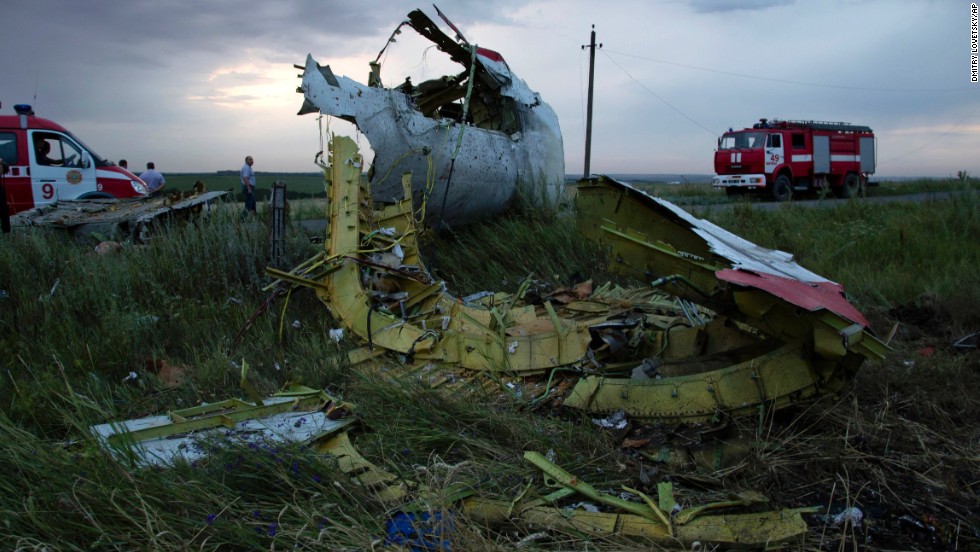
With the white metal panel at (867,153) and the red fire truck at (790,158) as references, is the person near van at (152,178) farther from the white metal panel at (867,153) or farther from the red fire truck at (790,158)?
the white metal panel at (867,153)

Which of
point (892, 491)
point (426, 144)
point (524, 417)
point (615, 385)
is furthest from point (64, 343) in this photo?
point (892, 491)

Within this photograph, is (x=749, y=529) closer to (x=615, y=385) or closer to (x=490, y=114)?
(x=615, y=385)

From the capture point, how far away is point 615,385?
3240mm

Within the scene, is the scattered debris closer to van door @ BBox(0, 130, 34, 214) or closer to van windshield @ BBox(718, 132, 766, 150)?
van door @ BBox(0, 130, 34, 214)

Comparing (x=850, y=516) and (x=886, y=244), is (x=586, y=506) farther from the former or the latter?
(x=886, y=244)

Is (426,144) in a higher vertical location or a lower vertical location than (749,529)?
higher

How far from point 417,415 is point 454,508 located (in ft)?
2.91

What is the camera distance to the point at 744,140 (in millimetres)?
20703

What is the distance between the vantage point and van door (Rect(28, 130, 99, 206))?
1213 centimetres

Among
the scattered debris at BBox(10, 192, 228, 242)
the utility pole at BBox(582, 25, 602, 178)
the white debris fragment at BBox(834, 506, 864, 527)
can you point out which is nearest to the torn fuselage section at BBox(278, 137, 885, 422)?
the white debris fragment at BBox(834, 506, 864, 527)

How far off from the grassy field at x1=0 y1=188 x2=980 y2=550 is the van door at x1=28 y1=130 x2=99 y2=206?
21.1 ft

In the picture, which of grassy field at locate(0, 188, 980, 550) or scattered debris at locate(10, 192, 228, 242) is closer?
grassy field at locate(0, 188, 980, 550)

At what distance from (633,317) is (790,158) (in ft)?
62.5

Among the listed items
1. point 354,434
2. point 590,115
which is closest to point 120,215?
point 354,434
